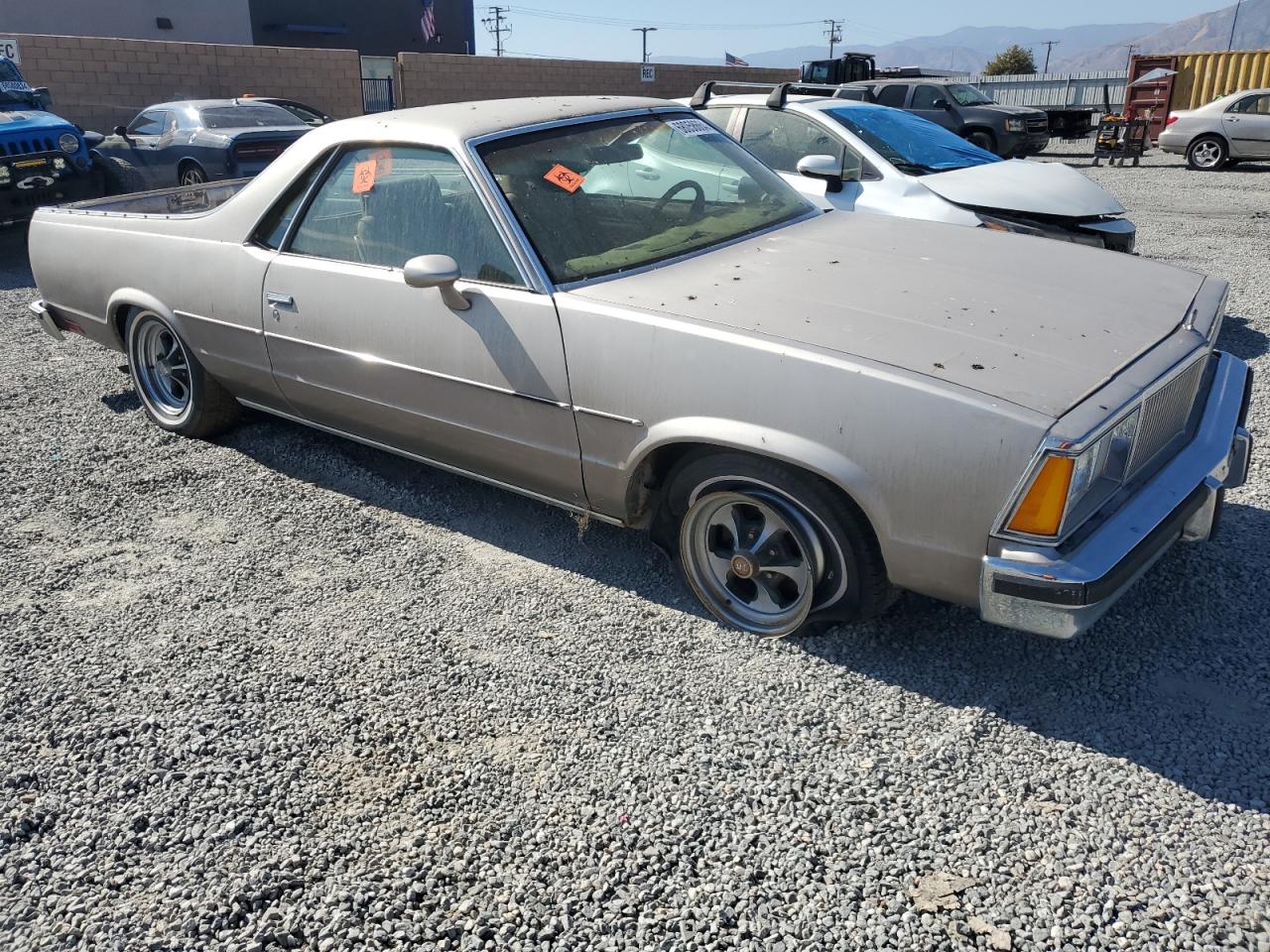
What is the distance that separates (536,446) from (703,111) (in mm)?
4660

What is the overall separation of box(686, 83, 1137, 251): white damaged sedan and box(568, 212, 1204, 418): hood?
1.92m

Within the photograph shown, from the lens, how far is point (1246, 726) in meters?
2.61

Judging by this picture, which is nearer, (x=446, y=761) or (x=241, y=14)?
(x=446, y=761)

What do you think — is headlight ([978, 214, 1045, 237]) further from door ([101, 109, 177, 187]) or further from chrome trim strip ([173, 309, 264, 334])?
door ([101, 109, 177, 187])

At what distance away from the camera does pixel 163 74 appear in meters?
20.2

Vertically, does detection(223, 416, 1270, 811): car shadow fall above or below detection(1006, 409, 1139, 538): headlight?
below

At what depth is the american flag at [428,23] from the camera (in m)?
38.7

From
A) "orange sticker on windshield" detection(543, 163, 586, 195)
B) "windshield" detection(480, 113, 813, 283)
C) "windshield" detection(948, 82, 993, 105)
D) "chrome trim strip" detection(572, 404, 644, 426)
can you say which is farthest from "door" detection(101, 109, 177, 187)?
"windshield" detection(948, 82, 993, 105)

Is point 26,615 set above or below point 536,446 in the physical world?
below

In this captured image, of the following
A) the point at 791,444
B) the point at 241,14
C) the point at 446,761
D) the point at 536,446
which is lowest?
the point at 446,761

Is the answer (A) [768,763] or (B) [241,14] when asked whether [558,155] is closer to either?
(A) [768,763]

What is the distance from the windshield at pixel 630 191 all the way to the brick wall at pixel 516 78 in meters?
20.3

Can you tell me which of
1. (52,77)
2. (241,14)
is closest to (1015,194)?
(52,77)

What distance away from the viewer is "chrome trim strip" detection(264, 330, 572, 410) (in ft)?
10.5
